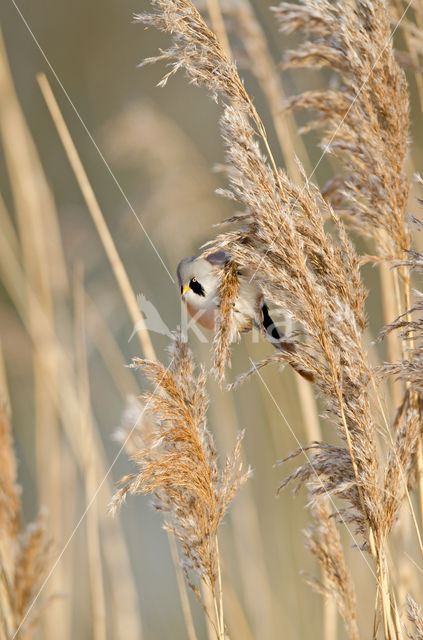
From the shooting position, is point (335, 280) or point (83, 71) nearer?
point (335, 280)

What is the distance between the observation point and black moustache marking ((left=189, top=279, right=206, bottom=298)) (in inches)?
52.6

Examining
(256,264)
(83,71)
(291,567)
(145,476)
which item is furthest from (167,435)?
(83,71)

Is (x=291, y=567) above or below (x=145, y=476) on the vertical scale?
below

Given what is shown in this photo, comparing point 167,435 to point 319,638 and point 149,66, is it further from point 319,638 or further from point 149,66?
point 149,66

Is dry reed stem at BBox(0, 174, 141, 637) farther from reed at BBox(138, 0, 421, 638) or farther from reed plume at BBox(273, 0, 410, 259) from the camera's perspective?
reed plume at BBox(273, 0, 410, 259)

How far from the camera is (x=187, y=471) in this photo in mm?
1119

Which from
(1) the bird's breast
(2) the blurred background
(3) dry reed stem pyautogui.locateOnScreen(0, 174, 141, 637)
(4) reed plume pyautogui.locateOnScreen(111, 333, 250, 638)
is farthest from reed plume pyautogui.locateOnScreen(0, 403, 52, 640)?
(1) the bird's breast

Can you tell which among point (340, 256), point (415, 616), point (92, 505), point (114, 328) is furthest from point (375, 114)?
point (114, 328)

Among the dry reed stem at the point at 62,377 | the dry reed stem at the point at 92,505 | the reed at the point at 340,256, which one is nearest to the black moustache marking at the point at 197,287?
the reed at the point at 340,256

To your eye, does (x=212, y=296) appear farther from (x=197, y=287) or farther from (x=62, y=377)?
(x=62, y=377)

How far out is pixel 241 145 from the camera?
3.53ft

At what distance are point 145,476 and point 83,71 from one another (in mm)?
2134

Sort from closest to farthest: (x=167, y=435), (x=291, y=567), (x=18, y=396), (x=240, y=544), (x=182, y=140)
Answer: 1. (x=167, y=435)
2. (x=240, y=544)
3. (x=291, y=567)
4. (x=182, y=140)
5. (x=18, y=396)

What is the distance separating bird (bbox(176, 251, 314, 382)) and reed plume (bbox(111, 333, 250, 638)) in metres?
0.17
